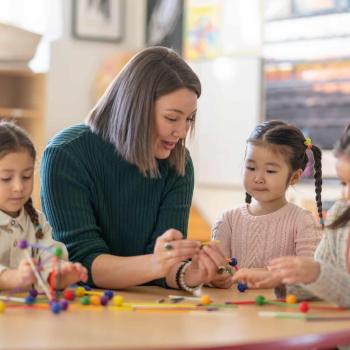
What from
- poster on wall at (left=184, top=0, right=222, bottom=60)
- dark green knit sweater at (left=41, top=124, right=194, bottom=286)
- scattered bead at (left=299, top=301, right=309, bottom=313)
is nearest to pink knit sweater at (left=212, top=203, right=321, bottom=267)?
dark green knit sweater at (left=41, top=124, right=194, bottom=286)

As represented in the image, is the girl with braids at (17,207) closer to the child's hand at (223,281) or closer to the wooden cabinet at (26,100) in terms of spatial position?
the child's hand at (223,281)

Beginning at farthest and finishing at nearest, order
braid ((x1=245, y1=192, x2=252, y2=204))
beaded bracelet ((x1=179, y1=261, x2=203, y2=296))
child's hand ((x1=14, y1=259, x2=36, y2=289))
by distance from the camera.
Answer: braid ((x1=245, y1=192, x2=252, y2=204)), beaded bracelet ((x1=179, y1=261, x2=203, y2=296)), child's hand ((x1=14, y1=259, x2=36, y2=289))

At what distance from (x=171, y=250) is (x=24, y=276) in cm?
30

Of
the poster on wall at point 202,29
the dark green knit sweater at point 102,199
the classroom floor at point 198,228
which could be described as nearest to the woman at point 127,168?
the dark green knit sweater at point 102,199

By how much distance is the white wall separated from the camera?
5.31m

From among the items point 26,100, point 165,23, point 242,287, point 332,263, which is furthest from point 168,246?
point 165,23

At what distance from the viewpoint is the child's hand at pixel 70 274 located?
58.7 inches

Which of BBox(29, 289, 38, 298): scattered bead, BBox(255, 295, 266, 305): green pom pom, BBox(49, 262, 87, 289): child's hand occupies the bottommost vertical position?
BBox(255, 295, 266, 305): green pom pom

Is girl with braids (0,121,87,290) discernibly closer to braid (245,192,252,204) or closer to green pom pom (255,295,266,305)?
green pom pom (255,295,266,305)

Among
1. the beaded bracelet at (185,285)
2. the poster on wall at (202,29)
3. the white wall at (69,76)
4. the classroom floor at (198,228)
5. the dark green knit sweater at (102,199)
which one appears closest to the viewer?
the beaded bracelet at (185,285)

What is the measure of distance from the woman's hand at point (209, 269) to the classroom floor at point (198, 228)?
3080 millimetres

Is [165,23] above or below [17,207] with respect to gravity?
above

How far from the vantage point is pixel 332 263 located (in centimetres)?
153

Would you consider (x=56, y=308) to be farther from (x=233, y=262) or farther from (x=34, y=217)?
(x=233, y=262)
